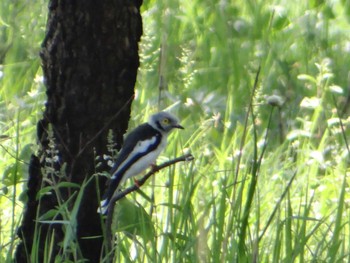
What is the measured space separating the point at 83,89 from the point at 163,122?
0.59m

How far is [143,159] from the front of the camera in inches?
172

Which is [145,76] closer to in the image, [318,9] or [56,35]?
[318,9]

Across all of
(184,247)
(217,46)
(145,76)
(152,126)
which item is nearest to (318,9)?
(217,46)

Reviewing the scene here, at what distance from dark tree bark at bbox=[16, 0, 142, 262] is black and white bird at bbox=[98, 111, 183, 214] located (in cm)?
8

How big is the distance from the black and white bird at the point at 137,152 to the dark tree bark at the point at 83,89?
8 centimetres

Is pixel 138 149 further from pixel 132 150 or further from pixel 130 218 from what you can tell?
pixel 130 218

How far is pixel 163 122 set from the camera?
4754mm

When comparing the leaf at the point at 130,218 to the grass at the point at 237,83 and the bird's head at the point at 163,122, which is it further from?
the grass at the point at 237,83

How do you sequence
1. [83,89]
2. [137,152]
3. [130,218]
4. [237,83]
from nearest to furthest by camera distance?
[130,218]
[83,89]
[137,152]
[237,83]

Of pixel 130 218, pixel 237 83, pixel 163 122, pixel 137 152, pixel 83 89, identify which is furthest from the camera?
pixel 237 83

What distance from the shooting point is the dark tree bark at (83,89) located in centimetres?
421

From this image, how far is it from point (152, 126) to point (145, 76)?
2603 millimetres

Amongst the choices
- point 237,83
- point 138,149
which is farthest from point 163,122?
point 237,83

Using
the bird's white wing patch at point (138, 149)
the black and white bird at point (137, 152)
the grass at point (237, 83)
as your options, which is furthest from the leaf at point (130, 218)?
the grass at point (237, 83)
